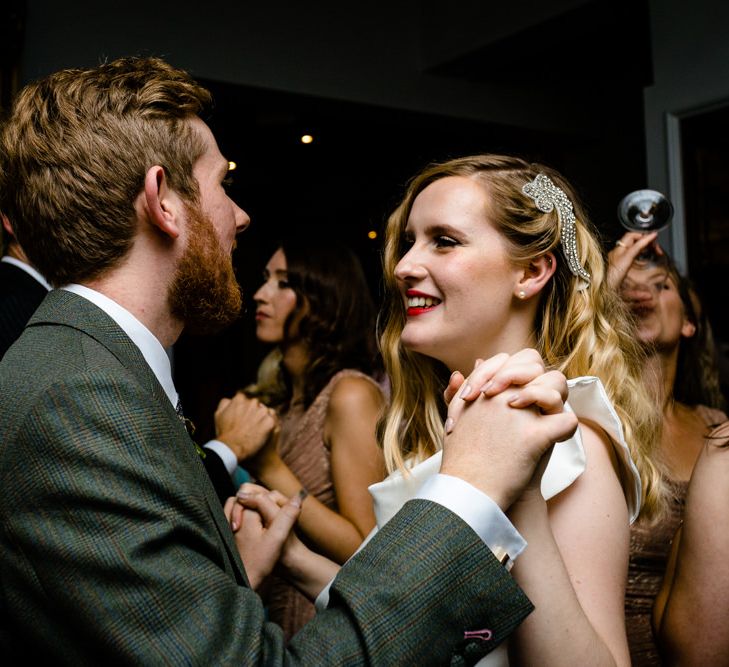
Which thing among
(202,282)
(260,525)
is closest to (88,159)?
(202,282)

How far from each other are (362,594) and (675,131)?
2.95m

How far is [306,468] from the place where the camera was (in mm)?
2766

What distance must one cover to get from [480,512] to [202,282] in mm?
628

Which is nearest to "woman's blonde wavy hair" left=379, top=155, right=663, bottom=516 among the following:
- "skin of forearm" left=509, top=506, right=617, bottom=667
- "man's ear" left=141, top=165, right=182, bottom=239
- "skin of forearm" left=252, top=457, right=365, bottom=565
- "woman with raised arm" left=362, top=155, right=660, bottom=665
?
"woman with raised arm" left=362, top=155, right=660, bottom=665

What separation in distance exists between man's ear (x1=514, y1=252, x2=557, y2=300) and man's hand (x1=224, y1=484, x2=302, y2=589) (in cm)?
67

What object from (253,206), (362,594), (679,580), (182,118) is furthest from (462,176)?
(253,206)

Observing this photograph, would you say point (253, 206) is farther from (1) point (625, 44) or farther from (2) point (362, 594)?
(2) point (362, 594)

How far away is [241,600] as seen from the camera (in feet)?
3.20

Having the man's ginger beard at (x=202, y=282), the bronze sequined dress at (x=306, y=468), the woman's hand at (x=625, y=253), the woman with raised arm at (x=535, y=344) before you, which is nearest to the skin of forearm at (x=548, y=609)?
the woman with raised arm at (x=535, y=344)

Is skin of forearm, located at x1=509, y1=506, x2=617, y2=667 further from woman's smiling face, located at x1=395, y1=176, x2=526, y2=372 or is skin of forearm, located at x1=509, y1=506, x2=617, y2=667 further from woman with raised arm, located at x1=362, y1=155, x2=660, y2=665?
woman's smiling face, located at x1=395, y1=176, x2=526, y2=372

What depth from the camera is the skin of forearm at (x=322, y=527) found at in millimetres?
2355

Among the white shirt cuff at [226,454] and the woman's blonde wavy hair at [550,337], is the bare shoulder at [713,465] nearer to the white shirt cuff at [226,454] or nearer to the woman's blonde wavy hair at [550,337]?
the woman's blonde wavy hair at [550,337]

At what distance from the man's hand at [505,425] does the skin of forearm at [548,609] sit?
0.16 m

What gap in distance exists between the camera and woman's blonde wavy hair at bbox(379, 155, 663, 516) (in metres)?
1.63
